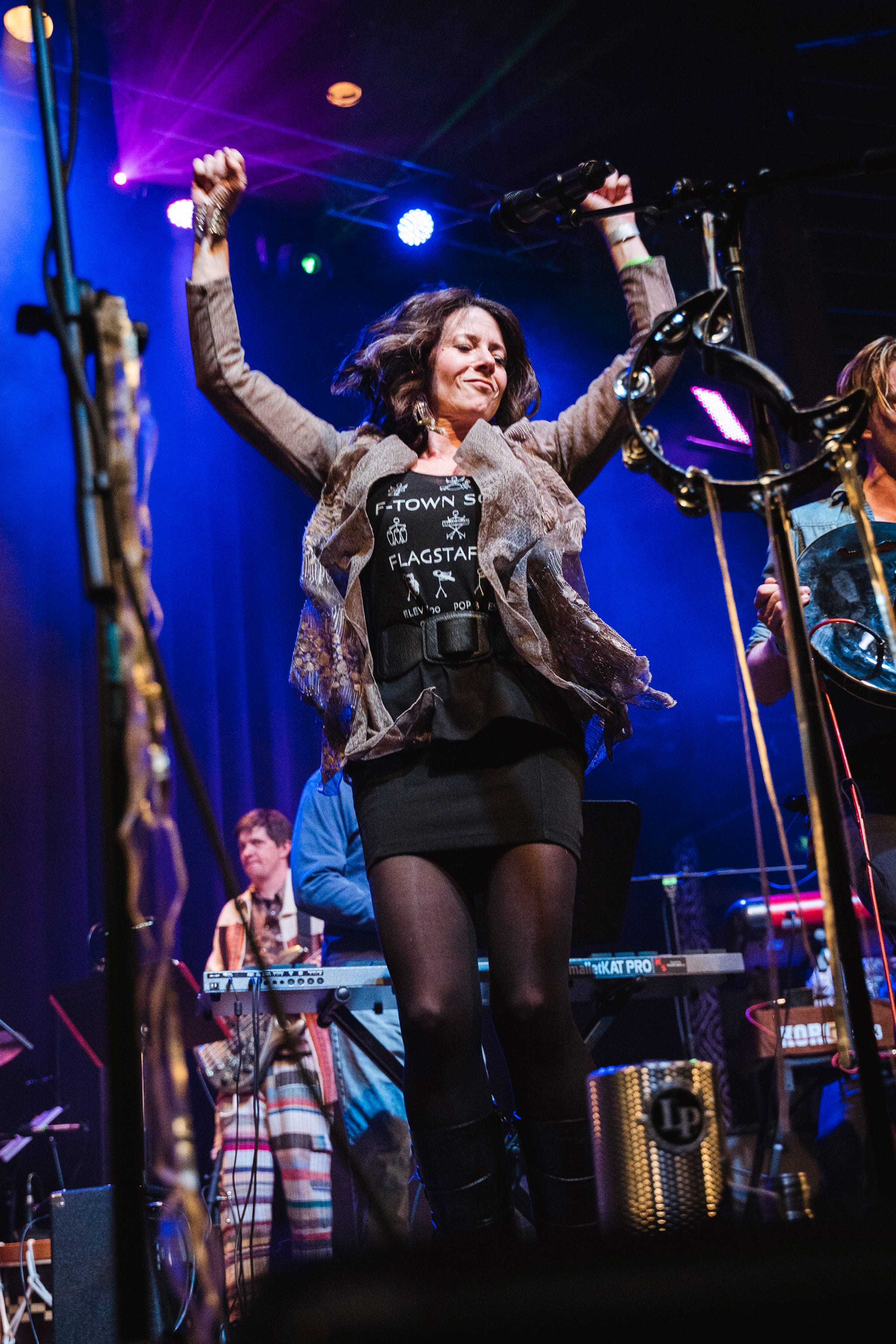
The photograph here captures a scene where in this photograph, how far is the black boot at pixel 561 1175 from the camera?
176cm

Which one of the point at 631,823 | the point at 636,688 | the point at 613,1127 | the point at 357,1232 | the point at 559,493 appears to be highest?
the point at 559,493

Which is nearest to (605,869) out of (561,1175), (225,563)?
(561,1175)

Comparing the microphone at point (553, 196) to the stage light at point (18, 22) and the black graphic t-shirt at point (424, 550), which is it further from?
the stage light at point (18, 22)

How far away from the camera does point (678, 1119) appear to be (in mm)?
1483

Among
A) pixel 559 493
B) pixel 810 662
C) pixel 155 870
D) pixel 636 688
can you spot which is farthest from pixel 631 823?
pixel 155 870

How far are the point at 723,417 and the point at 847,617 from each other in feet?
15.5

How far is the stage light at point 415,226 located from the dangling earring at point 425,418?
4.24 metres

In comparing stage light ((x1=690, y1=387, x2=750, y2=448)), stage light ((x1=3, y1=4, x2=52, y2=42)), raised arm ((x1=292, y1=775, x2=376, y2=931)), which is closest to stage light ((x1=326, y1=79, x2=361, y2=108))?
stage light ((x1=3, y1=4, x2=52, y2=42))

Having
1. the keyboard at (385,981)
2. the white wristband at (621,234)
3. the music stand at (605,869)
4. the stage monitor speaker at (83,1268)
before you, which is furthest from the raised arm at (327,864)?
the white wristband at (621,234)

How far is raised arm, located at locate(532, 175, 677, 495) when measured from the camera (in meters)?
2.20

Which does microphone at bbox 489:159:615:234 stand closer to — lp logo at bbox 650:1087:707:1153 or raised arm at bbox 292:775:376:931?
lp logo at bbox 650:1087:707:1153

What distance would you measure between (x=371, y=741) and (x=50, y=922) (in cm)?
427

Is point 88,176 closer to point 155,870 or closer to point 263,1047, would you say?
point 155,870

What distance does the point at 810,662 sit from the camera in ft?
4.35
